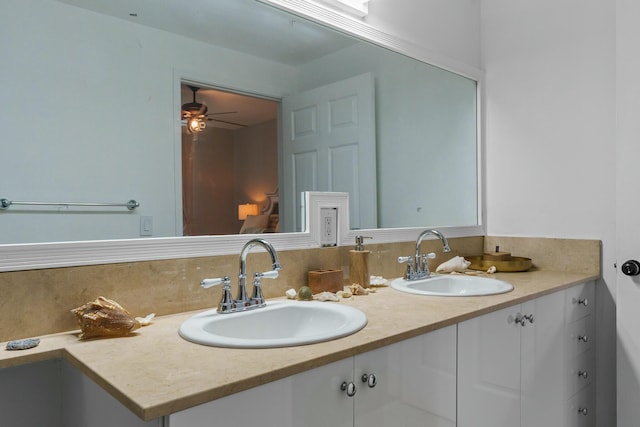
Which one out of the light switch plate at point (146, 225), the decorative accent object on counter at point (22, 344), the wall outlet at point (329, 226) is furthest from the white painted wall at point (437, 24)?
the decorative accent object on counter at point (22, 344)

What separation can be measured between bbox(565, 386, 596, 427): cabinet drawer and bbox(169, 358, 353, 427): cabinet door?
4.41 feet

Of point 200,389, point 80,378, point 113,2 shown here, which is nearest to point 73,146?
point 113,2

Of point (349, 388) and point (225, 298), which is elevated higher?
point (225, 298)

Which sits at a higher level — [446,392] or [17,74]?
[17,74]

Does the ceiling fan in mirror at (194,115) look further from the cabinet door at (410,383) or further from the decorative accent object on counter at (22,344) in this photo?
the cabinet door at (410,383)

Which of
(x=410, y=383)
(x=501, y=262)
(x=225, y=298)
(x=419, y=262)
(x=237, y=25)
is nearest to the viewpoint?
(x=410, y=383)

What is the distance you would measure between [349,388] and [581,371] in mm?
1457

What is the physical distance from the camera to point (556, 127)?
7.11ft

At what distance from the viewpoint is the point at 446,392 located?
1223mm

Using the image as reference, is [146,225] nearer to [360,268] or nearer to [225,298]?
[225,298]

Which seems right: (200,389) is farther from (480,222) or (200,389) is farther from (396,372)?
(480,222)

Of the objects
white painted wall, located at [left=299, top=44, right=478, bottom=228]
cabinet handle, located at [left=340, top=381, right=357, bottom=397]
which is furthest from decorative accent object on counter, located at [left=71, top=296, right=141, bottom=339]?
white painted wall, located at [left=299, top=44, right=478, bottom=228]

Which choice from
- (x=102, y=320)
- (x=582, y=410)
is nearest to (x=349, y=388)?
(x=102, y=320)

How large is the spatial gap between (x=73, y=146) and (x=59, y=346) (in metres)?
0.49
